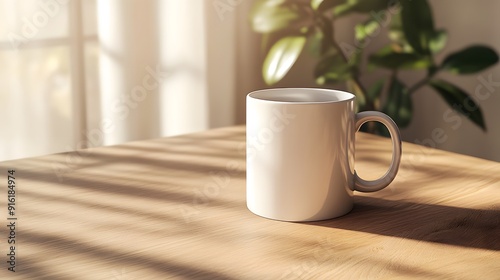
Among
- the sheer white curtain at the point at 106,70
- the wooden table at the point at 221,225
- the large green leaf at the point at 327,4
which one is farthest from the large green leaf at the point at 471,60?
the wooden table at the point at 221,225

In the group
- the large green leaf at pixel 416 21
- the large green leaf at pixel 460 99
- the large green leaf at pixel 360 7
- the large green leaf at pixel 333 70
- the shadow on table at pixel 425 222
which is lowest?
the shadow on table at pixel 425 222

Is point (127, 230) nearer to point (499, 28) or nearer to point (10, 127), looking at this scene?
point (10, 127)

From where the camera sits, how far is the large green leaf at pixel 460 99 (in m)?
2.14

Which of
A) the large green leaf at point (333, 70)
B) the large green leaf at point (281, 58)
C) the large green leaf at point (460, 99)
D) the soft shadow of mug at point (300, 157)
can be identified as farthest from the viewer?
the large green leaf at point (333, 70)

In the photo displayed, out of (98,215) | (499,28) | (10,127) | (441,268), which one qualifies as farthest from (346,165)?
(499,28)

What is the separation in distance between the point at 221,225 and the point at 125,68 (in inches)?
50.8

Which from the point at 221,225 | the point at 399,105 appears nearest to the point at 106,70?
the point at 399,105

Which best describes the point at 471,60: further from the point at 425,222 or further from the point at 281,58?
the point at 425,222

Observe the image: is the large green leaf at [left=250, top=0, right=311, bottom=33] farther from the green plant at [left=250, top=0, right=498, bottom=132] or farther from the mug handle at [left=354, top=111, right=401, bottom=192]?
the mug handle at [left=354, top=111, right=401, bottom=192]

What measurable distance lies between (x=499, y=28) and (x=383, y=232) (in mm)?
1856

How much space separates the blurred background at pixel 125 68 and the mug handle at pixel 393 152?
4.16 feet

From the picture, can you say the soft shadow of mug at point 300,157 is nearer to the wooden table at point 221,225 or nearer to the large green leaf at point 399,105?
the wooden table at point 221,225

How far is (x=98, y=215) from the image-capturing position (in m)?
0.82

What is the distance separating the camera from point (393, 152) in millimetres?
844
